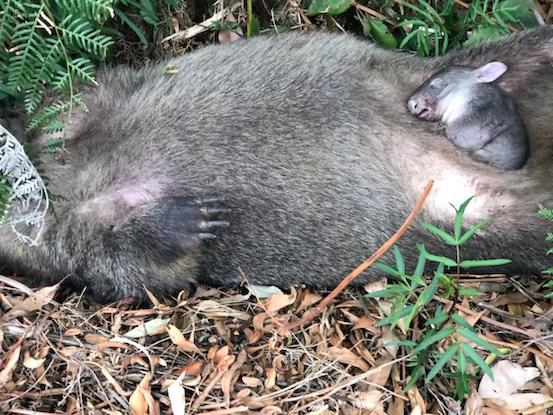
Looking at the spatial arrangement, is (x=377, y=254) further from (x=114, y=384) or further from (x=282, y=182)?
(x=114, y=384)

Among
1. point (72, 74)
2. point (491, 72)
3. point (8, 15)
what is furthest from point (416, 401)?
point (8, 15)

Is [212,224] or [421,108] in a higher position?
[421,108]

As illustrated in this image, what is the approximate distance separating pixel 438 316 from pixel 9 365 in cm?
207

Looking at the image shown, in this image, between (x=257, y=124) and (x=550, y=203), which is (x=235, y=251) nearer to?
(x=257, y=124)

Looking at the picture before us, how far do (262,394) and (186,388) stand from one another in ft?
1.23

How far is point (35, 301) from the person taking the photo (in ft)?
12.2

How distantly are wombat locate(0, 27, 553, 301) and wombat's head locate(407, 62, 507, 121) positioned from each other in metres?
0.08

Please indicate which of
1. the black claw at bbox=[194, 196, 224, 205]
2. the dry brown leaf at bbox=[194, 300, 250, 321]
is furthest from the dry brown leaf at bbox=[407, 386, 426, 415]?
the black claw at bbox=[194, 196, 224, 205]

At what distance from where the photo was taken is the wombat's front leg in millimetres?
3623

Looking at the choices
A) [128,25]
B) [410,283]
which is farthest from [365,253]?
[128,25]

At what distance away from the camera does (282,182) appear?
3.71m

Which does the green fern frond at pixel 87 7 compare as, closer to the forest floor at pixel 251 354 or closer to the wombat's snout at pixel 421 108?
the forest floor at pixel 251 354

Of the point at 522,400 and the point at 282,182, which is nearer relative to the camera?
the point at 522,400

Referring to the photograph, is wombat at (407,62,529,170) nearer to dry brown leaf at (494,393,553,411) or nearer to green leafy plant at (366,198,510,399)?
green leafy plant at (366,198,510,399)
